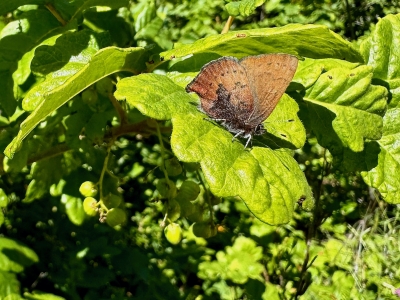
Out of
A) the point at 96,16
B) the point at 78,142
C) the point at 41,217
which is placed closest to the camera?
the point at 78,142

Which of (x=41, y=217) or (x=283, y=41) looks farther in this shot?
(x=41, y=217)

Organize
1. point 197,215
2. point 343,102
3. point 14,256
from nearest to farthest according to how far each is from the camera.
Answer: point 343,102
point 197,215
point 14,256

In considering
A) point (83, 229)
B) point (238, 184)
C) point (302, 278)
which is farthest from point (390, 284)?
point (238, 184)

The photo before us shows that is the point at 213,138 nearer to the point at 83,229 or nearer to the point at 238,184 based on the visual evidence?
the point at 238,184

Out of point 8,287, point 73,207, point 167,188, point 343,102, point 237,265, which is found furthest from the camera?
point 237,265

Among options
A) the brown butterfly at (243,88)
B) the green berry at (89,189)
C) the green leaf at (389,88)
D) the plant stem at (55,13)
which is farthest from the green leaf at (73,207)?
the green leaf at (389,88)

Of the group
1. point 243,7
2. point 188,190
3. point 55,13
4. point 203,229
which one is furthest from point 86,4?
point 203,229

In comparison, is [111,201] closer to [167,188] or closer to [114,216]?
[114,216]
